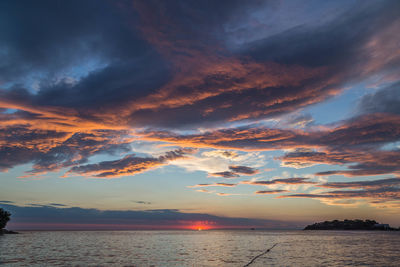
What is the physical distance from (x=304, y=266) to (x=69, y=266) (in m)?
37.1

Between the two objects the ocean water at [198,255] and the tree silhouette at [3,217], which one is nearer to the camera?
the ocean water at [198,255]

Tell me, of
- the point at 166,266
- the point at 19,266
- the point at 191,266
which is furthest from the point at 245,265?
the point at 19,266

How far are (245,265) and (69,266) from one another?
28258 mm

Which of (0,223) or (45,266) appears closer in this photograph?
(45,266)

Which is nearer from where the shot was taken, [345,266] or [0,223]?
[345,266]

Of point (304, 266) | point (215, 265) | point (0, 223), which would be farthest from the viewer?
point (0, 223)

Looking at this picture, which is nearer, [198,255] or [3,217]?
[198,255]

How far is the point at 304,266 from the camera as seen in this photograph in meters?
43.2

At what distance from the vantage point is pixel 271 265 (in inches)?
1748

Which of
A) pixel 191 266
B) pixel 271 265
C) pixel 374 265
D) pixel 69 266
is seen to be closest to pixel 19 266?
pixel 69 266

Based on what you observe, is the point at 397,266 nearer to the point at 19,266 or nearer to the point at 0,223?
the point at 19,266

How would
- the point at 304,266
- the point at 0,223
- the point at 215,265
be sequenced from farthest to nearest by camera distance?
the point at 0,223
the point at 215,265
the point at 304,266

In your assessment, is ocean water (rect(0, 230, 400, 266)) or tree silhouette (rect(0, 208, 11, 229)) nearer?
ocean water (rect(0, 230, 400, 266))

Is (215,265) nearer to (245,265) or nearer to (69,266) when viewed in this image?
(245,265)
